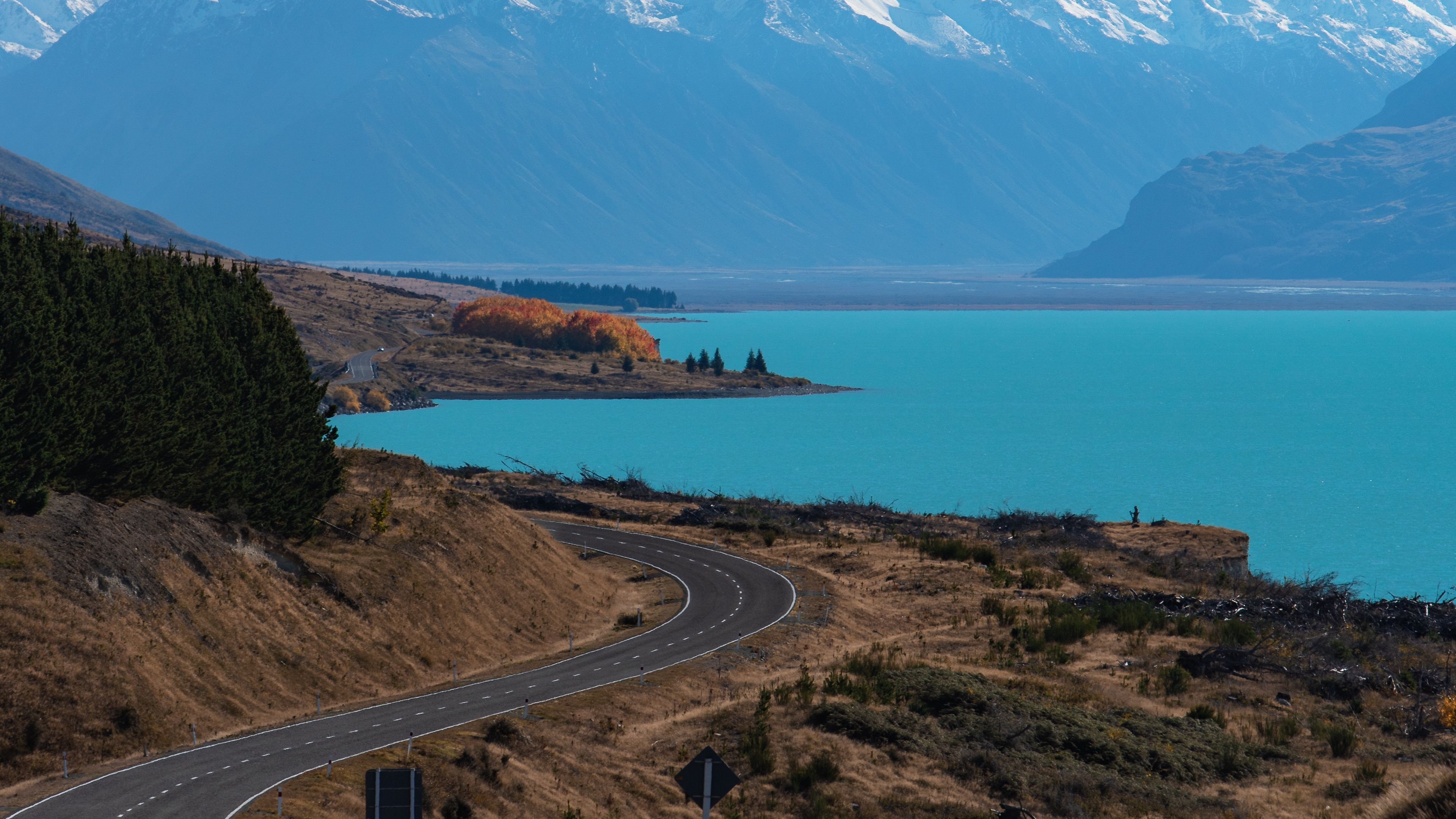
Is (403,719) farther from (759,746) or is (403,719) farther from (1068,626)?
(1068,626)

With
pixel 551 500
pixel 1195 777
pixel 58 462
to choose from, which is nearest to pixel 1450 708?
pixel 1195 777

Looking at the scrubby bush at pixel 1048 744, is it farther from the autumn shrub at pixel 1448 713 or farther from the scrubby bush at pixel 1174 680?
the autumn shrub at pixel 1448 713

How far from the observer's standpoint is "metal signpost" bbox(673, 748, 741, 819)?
23078mm

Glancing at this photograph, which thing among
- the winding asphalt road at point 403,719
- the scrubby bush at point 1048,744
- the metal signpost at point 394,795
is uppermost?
the metal signpost at point 394,795

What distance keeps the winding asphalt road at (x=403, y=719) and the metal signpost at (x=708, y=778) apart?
10.1m

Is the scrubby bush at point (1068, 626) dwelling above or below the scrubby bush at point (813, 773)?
above

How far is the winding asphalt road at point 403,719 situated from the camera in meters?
29.4

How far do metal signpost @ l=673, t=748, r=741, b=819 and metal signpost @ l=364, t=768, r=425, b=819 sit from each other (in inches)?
167

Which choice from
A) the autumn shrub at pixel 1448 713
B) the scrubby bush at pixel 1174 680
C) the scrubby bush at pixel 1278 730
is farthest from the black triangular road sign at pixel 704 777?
the autumn shrub at pixel 1448 713

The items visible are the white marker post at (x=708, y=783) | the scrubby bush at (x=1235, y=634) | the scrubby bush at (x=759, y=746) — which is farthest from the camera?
the scrubby bush at (x=1235, y=634)

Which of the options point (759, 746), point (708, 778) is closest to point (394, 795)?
point (708, 778)

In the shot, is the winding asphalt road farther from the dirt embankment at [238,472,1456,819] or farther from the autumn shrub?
the autumn shrub

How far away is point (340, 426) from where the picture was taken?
178m

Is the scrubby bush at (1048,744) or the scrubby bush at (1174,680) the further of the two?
the scrubby bush at (1174,680)
